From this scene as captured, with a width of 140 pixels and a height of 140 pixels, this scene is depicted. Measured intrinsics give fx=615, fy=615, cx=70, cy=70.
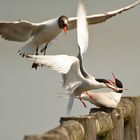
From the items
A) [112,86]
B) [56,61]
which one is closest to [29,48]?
[112,86]

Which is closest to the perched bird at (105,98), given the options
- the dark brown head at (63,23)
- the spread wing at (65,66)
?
the spread wing at (65,66)

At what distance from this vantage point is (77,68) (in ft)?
7.36

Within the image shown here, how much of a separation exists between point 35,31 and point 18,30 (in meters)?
0.11

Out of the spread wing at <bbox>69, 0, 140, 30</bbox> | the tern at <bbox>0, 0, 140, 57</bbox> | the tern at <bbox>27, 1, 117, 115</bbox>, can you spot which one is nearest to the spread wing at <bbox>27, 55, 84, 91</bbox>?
Result: the tern at <bbox>27, 1, 117, 115</bbox>

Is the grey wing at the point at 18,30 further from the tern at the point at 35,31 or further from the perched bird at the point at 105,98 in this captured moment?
the perched bird at the point at 105,98

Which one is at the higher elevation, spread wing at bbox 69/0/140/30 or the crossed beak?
spread wing at bbox 69/0/140/30

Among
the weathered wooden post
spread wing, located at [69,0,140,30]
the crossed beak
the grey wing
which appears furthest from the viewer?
spread wing, located at [69,0,140,30]

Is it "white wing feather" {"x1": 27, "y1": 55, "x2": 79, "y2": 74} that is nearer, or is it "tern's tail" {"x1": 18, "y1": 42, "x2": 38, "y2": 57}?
"white wing feather" {"x1": 27, "y1": 55, "x2": 79, "y2": 74}

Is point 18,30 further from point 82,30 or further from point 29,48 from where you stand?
point 82,30

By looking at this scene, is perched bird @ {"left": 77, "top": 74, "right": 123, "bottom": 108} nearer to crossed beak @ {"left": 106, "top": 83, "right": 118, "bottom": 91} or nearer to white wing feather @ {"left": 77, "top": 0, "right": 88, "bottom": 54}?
crossed beak @ {"left": 106, "top": 83, "right": 118, "bottom": 91}

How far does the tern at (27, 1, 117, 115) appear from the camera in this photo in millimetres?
2074

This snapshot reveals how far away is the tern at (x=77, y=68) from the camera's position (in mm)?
2074

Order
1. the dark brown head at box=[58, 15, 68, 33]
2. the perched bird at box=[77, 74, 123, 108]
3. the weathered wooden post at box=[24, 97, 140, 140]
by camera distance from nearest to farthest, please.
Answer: the weathered wooden post at box=[24, 97, 140, 140] < the perched bird at box=[77, 74, 123, 108] < the dark brown head at box=[58, 15, 68, 33]

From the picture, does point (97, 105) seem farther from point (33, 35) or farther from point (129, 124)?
point (33, 35)
